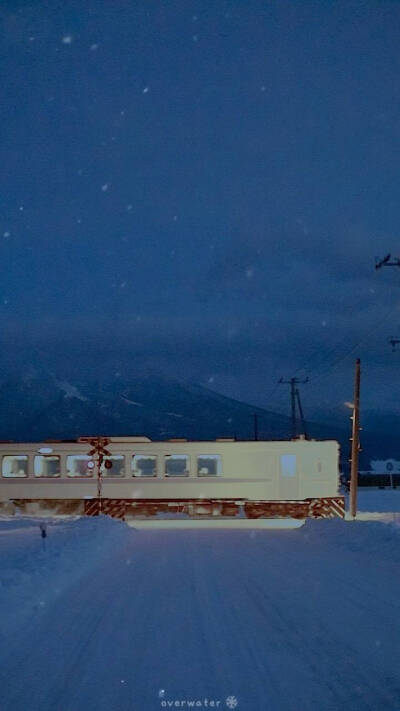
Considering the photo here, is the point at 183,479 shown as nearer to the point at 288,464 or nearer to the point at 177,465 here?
the point at 177,465

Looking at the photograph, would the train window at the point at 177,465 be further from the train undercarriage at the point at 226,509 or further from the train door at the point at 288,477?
the train door at the point at 288,477

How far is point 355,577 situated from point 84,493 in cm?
2705

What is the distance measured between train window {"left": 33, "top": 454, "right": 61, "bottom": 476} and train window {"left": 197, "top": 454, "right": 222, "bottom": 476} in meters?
6.69

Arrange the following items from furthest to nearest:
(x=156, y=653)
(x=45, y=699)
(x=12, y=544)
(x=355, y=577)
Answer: (x=12, y=544) < (x=355, y=577) < (x=156, y=653) < (x=45, y=699)

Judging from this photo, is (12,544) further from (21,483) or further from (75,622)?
(21,483)

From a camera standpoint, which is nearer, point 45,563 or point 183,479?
point 45,563

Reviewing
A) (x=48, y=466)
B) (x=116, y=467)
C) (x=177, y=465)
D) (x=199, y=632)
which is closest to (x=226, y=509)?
(x=177, y=465)

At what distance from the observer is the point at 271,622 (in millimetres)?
9617

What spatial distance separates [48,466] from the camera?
40031 mm

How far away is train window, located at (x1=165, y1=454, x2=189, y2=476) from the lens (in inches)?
1554

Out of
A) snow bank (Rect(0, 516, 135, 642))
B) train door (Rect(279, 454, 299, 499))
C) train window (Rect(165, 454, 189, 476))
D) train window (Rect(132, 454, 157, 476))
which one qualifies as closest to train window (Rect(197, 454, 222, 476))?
train window (Rect(165, 454, 189, 476))

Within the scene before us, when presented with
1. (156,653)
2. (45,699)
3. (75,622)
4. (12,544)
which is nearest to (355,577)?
(75,622)

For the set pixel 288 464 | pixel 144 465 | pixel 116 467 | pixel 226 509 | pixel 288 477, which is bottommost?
pixel 226 509

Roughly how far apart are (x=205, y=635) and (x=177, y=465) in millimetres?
30883
